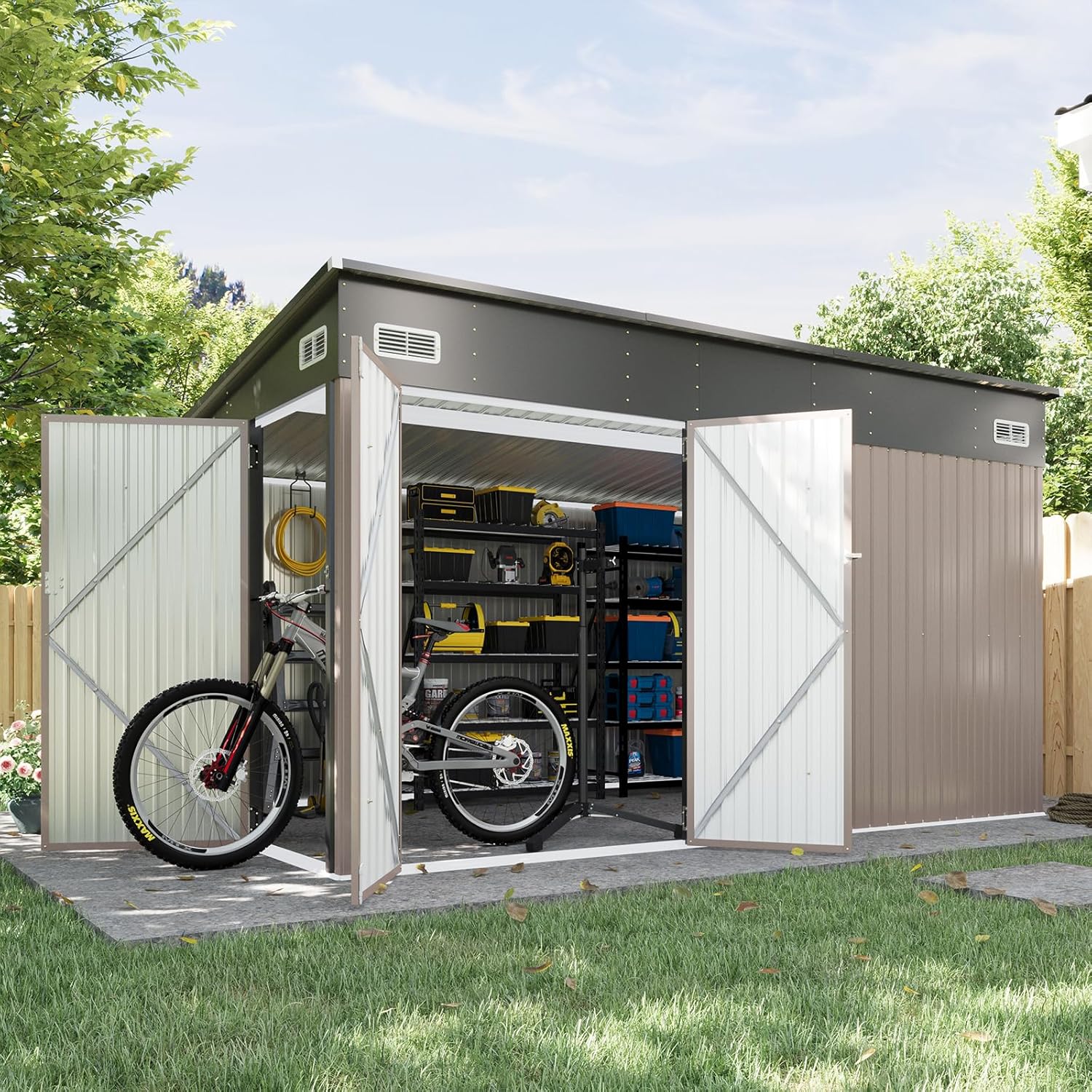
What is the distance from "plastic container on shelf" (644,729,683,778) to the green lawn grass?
4.41 m

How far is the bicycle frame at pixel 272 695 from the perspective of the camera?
204 inches

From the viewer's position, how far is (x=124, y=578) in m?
5.88

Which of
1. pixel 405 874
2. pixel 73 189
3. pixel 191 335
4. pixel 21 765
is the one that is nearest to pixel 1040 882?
pixel 405 874

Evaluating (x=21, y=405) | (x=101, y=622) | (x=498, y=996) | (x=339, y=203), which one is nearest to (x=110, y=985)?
(x=498, y=996)

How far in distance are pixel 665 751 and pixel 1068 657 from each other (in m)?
2.91

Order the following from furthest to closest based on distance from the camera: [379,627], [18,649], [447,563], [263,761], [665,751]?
1. [18,649]
2. [665,751]
3. [447,563]
4. [263,761]
5. [379,627]

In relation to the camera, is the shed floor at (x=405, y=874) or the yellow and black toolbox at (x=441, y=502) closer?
the shed floor at (x=405, y=874)

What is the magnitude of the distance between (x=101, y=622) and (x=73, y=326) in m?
3.41

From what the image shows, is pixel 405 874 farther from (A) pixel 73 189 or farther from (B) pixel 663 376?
(A) pixel 73 189

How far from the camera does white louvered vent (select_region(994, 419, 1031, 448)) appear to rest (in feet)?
23.6

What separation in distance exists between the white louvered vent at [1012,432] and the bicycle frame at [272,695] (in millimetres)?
3604

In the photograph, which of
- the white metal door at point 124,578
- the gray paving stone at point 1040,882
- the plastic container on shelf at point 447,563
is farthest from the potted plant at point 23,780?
the gray paving stone at point 1040,882

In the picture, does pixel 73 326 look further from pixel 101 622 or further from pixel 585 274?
pixel 585 274

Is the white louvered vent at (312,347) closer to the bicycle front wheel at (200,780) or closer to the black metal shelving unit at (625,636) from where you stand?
the bicycle front wheel at (200,780)
